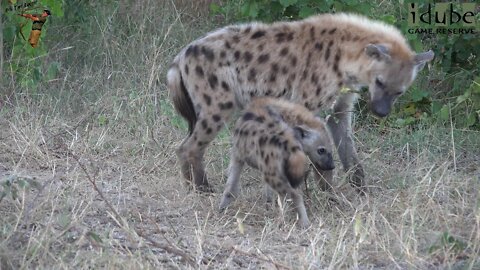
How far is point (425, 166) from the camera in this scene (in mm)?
5676

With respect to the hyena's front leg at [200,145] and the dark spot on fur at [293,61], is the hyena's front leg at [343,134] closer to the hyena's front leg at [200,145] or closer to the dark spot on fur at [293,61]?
the dark spot on fur at [293,61]

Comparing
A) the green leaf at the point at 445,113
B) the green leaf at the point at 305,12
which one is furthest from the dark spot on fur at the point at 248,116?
the green leaf at the point at 445,113

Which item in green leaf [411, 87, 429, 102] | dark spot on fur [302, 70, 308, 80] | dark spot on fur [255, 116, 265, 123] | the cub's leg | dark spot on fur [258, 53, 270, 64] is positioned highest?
dark spot on fur [258, 53, 270, 64]

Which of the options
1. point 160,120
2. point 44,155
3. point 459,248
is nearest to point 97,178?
point 44,155

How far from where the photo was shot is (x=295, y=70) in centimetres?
563

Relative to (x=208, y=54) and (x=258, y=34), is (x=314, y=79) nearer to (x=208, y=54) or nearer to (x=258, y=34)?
(x=258, y=34)

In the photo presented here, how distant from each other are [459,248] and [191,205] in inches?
63.0

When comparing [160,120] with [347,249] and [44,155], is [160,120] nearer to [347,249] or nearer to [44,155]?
[44,155]

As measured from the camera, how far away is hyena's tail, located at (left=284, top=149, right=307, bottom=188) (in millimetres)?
4852

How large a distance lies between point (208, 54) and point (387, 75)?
101 centimetres

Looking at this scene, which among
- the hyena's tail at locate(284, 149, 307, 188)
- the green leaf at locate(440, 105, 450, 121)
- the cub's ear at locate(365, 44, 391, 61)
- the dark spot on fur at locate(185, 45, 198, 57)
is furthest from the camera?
the green leaf at locate(440, 105, 450, 121)

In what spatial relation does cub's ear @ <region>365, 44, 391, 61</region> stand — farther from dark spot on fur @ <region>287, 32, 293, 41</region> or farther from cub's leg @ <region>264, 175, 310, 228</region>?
cub's leg @ <region>264, 175, 310, 228</region>

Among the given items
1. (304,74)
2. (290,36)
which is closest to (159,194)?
(304,74)

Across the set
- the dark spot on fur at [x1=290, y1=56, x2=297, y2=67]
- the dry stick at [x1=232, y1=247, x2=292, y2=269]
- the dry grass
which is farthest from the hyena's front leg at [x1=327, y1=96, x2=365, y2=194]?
the dry stick at [x1=232, y1=247, x2=292, y2=269]
